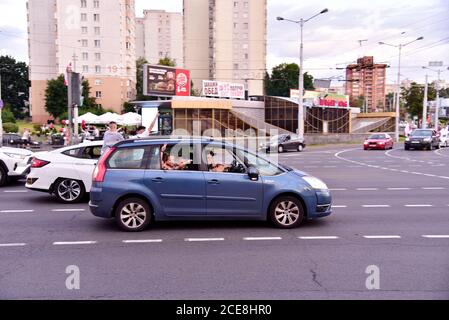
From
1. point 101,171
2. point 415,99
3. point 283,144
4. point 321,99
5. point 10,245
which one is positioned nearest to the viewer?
point 10,245

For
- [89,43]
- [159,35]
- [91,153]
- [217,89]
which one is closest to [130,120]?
[217,89]

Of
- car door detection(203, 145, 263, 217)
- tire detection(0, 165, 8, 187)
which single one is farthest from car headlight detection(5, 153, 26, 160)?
car door detection(203, 145, 263, 217)

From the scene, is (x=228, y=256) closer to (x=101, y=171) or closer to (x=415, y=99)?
(x=101, y=171)

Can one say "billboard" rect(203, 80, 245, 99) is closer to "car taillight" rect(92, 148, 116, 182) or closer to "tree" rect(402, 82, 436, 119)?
"tree" rect(402, 82, 436, 119)

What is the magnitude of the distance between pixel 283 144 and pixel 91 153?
80.9ft

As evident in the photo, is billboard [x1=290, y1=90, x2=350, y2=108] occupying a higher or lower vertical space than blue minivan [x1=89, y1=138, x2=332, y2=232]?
higher

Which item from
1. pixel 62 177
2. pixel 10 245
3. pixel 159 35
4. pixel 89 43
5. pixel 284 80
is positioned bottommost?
pixel 10 245

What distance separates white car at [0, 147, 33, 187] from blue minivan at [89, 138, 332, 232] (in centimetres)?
695

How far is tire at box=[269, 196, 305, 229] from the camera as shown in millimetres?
7785

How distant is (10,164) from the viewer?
13430mm

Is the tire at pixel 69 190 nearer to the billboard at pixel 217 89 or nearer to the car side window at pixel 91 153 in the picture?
the car side window at pixel 91 153

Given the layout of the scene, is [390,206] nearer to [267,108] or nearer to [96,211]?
[96,211]

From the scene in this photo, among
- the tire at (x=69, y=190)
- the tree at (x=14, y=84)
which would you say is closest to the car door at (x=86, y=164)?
the tire at (x=69, y=190)

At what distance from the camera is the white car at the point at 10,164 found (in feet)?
44.0
